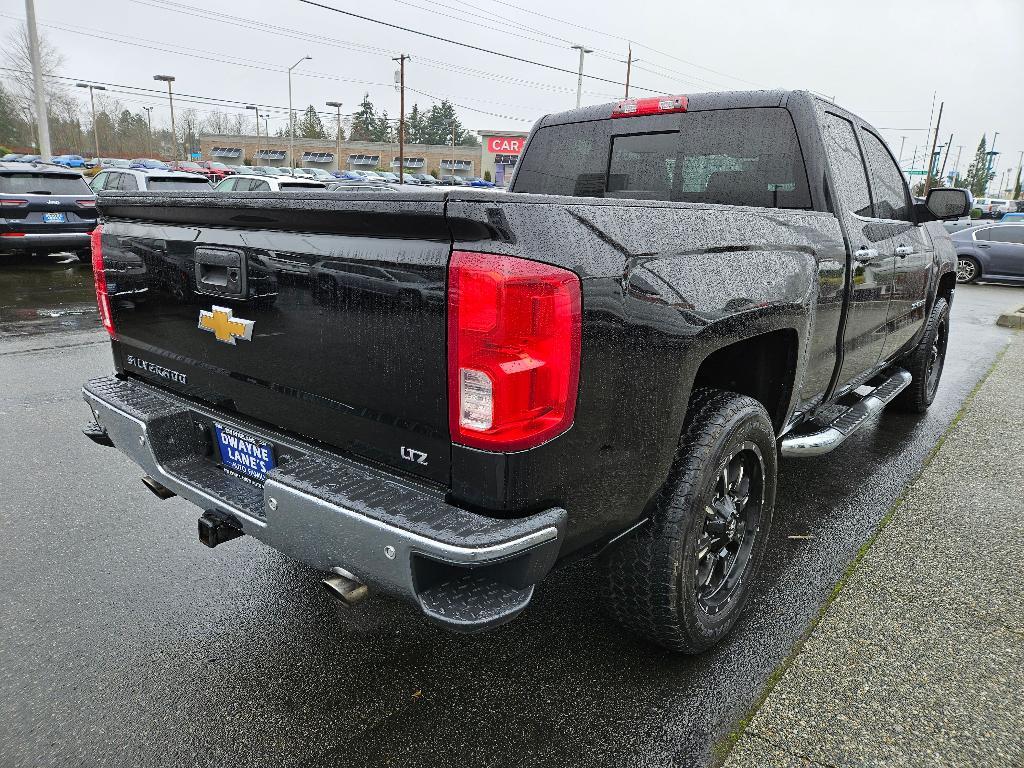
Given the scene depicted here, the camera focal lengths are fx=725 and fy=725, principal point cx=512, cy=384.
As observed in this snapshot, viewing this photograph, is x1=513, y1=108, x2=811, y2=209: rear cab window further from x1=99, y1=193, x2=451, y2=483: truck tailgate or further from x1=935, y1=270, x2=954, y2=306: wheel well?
x1=935, y1=270, x2=954, y2=306: wheel well

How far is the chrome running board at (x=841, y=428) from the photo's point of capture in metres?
3.29

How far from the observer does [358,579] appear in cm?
198

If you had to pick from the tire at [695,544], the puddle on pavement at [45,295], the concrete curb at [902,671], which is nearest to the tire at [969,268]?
the concrete curb at [902,671]

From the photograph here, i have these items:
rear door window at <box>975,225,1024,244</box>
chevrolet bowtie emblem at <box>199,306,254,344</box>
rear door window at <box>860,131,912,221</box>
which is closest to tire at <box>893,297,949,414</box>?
rear door window at <box>860,131,912,221</box>

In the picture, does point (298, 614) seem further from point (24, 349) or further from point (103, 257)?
point (24, 349)

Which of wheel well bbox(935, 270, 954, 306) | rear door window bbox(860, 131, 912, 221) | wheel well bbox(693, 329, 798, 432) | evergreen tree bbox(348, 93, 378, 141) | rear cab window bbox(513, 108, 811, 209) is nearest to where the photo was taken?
wheel well bbox(693, 329, 798, 432)

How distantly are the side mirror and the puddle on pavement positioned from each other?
8428 mm

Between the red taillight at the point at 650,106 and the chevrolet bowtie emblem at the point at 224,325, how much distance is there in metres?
2.27

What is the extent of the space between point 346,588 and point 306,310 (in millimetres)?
821

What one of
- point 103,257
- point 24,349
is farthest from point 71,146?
point 103,257

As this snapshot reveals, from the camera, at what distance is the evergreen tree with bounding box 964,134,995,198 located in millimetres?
111188

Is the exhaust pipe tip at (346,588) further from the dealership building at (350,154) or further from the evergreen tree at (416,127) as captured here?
the evergreen tree at (416,127)

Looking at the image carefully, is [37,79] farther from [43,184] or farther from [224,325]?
[224,325]

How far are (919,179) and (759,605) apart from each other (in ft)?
302
